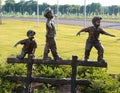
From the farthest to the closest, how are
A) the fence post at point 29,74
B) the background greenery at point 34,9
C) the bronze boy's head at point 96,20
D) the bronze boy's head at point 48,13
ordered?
1. the background greenery at point 34,9
2. the fence post at point 29,74
3. the bronze boy's head at point 48,13
4. the bronze boy's head at point 96,20

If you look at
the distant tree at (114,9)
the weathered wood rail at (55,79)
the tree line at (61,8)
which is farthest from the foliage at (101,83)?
the distant tree at (114,9)

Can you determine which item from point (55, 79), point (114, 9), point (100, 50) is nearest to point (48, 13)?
point (100, 50)

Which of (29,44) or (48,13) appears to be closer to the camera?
(48,13)

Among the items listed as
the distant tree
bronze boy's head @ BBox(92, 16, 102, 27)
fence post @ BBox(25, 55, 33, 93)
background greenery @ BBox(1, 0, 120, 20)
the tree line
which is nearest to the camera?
bronze boy's head @ BBox(92, 16, 102, 27)

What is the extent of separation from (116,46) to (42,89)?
41.8 ft

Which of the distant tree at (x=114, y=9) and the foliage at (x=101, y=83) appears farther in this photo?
the distant tree at (x=114, y=9)

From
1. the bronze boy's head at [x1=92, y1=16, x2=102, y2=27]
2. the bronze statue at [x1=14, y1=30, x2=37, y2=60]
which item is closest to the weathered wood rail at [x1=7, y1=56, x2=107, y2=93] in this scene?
the bronze statue at [x1=14, y1=30, x2=37, y2=60]

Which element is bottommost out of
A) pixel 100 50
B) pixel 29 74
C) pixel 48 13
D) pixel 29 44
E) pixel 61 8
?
pixel 61 8

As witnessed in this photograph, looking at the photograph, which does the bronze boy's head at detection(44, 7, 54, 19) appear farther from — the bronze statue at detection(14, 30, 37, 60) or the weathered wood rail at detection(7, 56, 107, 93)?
the weathered wood rail at detection(7, 56, 107, 93)

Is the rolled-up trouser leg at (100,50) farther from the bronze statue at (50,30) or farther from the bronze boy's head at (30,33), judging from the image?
the bronze boy's head at (30,33)

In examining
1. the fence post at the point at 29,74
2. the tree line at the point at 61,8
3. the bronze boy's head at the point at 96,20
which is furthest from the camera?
the tree line at the point at 61,8

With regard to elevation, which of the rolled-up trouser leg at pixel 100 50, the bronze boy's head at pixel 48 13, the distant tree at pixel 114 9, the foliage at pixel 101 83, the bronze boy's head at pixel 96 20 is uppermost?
the bronze boy's head at pixel 48 13

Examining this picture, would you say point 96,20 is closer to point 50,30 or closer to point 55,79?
point 50,30

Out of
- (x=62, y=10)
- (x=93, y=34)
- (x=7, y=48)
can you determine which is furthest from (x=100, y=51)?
(x=62, y=10)
